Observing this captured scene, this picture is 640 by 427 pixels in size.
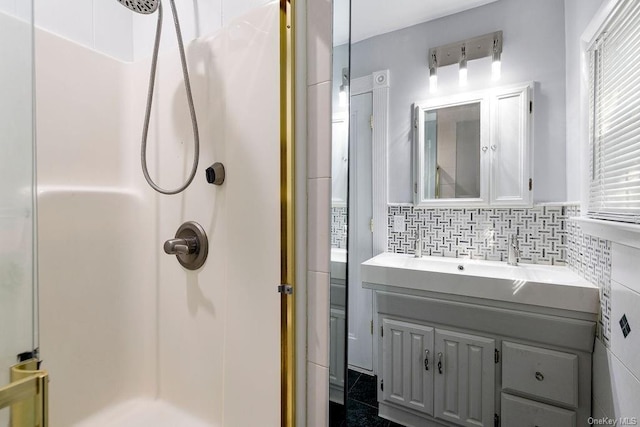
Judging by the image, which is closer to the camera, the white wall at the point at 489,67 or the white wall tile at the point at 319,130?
the white wall tile at the point at 319,130

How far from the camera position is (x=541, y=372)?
110 cm

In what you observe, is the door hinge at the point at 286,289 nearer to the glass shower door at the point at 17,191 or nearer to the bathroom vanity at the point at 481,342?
the glass shower door at the point at 17,191

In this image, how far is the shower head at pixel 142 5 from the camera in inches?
35.4

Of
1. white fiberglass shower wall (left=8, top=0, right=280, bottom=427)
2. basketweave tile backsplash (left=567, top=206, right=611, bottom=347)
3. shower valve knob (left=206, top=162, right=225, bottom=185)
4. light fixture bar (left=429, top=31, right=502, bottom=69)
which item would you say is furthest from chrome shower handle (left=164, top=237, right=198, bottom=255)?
light fixture bar (left=429, top=31, right=502, bottom=69)

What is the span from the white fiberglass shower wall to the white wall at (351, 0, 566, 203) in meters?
0.65

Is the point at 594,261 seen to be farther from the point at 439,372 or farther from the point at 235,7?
the point at 235,7

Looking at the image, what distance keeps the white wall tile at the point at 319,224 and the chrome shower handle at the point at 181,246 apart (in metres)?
0.46

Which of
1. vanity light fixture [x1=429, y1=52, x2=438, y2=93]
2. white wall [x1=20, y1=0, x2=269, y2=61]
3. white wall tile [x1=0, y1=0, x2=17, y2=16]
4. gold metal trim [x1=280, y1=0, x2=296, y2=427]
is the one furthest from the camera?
vanity light fixture [x1=429, y1=52, x2=438, y2=93]

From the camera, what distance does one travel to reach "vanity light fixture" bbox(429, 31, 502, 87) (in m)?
1.41

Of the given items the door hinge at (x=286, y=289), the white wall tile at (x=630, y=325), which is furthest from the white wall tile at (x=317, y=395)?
the white wall tile at (x=630, y=325)

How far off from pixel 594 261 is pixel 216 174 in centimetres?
145

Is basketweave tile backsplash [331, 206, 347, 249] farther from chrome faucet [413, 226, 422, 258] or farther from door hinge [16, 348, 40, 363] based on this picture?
chrome faucet [413, 226, 422, 258]

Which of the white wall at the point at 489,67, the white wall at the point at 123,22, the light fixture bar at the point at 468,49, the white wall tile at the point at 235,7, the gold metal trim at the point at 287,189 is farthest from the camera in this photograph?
the light fixture bar at the point at 468,49

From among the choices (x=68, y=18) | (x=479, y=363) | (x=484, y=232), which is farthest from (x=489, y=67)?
(x=68, y=18)
